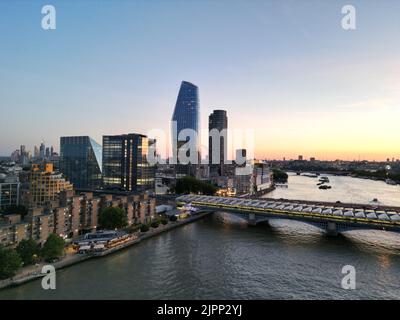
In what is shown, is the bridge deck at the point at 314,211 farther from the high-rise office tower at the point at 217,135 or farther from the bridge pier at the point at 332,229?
the high-rise office tower at the point at 217,135

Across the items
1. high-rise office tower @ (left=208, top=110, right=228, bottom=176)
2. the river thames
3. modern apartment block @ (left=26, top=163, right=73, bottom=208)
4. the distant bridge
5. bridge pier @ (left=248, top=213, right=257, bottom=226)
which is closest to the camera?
the river thames

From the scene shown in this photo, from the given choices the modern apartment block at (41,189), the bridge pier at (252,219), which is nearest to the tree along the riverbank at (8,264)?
the modern apartment block at (41,189)

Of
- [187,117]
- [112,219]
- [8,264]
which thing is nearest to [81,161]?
[112,219]

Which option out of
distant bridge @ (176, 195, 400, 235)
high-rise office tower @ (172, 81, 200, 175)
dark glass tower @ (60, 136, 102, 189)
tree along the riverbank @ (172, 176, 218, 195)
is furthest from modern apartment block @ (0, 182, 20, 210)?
high-rise office tower @ (172, 81, 200, 175)

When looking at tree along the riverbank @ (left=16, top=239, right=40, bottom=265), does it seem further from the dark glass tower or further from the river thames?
the dark glass tower

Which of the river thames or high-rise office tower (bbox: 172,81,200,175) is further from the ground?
high-rise office tower (bbox: 172,81,200,175)

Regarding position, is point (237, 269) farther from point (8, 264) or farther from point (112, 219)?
point (112, 219)

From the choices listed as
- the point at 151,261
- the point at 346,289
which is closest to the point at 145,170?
the point at 151,261
